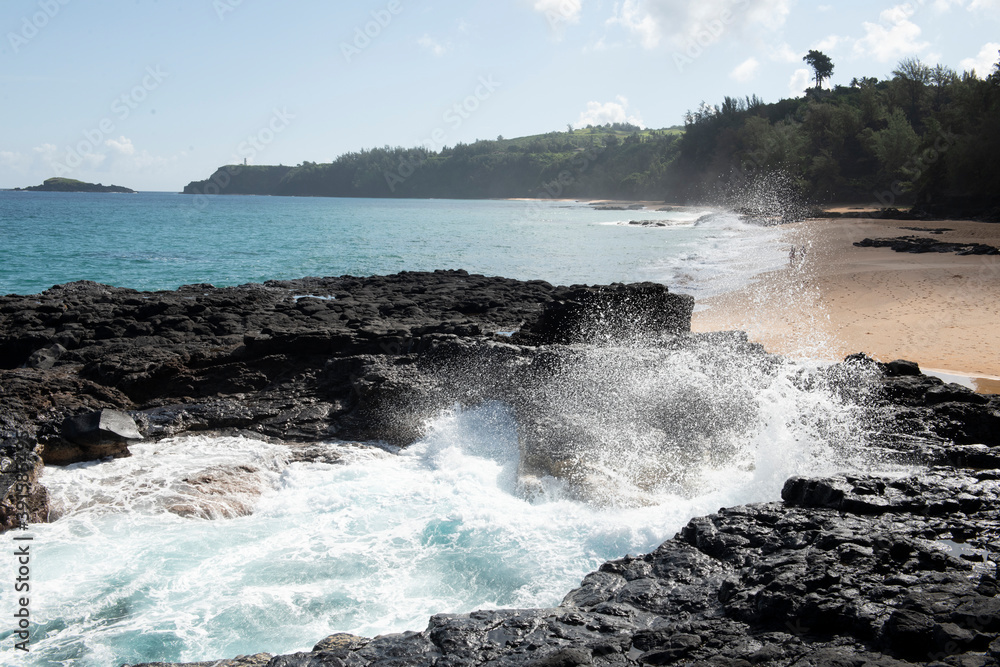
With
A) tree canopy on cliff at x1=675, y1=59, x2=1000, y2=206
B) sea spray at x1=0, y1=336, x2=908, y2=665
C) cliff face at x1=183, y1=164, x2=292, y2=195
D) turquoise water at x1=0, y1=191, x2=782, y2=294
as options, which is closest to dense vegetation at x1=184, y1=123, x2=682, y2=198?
cliff face at x1=183, y1=164, x2=292, y2=195

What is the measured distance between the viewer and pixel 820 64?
81.7 metres

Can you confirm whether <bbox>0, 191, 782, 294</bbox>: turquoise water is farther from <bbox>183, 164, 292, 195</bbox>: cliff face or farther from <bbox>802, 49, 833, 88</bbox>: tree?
<bbox>183, 164, 292, 195</bbox>: cliff face

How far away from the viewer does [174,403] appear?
898 cm

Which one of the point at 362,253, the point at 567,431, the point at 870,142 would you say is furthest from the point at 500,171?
the point at 567,431

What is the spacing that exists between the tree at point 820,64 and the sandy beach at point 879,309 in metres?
65.4

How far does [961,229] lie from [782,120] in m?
50.9

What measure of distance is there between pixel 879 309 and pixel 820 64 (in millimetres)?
80055

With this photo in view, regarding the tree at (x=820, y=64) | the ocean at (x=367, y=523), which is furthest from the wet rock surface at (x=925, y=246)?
the tree at (x=820, y=64)

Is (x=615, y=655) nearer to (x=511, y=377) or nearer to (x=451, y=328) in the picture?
(x=511, y=377)

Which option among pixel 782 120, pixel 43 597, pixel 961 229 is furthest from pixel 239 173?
pixel 43 597

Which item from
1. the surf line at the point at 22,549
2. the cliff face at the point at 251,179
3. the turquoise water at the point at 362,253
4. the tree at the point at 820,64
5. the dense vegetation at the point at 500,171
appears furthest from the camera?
the cliff face at the point at 251,179

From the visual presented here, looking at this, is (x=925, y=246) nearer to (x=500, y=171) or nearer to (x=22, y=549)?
(x=22, y=549)

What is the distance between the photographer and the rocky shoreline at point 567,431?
362 centimetres

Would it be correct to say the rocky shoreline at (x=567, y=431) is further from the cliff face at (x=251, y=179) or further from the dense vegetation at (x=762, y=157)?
the cliff face at (x=251, y=179)
